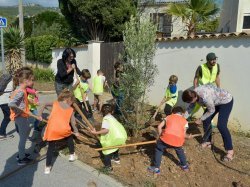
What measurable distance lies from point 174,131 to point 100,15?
12713mm

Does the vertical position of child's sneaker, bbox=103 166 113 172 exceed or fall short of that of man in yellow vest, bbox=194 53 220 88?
it falls short

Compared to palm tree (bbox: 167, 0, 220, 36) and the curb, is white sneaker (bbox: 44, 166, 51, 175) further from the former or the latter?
palm tree (bbox: 167, 0, 220, 36)

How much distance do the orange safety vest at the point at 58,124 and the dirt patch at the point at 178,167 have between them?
2.46ft

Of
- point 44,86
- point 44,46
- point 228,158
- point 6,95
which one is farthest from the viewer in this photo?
point 44,46

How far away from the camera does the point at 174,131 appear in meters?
4.46

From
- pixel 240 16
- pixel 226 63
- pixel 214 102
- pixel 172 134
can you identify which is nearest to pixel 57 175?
pixel 172 134

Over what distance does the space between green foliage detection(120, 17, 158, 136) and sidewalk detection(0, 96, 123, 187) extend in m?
Answer: 1.49

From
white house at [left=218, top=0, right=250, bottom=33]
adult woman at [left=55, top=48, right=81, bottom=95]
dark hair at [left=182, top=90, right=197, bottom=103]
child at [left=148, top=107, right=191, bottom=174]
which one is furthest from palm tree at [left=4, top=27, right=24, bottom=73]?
dark hair at [left=182, top=90, right=197, bottom=103]

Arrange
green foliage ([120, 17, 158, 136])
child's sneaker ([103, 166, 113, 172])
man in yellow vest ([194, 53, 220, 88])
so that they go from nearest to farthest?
child's sneaker ([103, 166, 113, 172]) < green foliage ([120, 17, 158, 136]) < man in yellow vest ([194, 53, 220, 88])

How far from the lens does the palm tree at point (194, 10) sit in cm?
1128

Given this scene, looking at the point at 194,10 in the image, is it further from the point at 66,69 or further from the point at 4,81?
the point at 4,81

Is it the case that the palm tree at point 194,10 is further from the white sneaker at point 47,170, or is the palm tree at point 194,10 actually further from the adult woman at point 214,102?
the white sneaker at point 47,170

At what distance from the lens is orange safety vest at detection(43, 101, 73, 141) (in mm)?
4500

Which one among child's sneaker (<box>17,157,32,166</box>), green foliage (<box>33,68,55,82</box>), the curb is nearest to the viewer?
the curb
